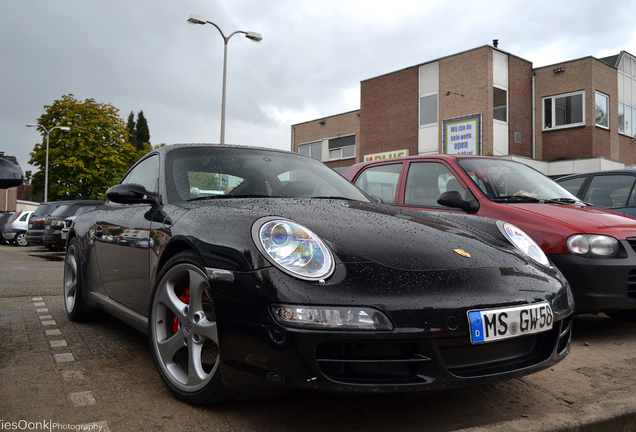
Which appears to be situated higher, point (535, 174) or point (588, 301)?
point (535, 174)

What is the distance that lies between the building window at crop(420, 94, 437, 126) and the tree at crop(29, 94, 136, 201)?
24.8 m

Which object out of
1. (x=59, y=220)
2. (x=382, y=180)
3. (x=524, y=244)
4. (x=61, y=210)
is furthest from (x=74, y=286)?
(x=61, y=210)

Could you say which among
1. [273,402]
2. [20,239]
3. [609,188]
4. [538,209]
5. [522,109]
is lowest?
[273,402]

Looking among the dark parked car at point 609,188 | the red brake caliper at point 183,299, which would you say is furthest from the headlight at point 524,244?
the dark parked car at point 609,188

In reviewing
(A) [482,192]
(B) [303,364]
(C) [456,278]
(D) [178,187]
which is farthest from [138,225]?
(A) [482,192]

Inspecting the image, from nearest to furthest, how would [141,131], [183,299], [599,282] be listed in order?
[183,299] → [599,282] → [141,131]

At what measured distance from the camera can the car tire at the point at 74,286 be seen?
13.4 feet

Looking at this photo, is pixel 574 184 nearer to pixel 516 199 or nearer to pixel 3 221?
pixel 516 199

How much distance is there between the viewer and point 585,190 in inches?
257

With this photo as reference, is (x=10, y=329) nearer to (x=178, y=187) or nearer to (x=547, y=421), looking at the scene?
(x=178, y=187)

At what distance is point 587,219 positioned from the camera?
4008mm

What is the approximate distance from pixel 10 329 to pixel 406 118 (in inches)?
880

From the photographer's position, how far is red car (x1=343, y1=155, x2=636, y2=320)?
3.70 m

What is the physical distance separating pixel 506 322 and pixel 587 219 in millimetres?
2325
